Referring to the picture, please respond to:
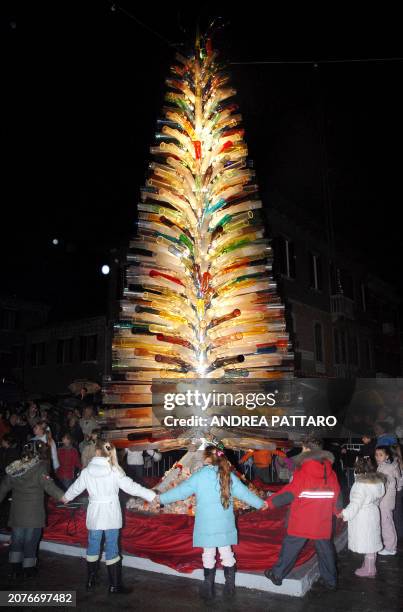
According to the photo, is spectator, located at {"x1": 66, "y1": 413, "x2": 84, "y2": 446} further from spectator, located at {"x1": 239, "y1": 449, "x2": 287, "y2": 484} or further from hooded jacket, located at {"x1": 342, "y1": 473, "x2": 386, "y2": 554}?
hooded jacket, located at {"x1": 342, "y1": 473, "x2": 386, "y2": 554}

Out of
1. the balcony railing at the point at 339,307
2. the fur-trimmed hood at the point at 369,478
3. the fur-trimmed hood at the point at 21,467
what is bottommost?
the fur-trimmed hood at the point at 369,478

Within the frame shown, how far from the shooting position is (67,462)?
1083cm

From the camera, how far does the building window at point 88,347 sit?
28203 mm

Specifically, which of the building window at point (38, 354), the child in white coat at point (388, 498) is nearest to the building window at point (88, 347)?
the building window at point (38, 354)

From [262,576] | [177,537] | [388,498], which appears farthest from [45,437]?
[388,498]

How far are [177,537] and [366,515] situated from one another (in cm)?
275

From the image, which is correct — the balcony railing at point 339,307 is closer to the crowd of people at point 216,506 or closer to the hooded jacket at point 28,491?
the crowd of people at point 216,506

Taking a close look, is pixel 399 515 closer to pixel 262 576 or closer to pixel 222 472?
pixel 262 576

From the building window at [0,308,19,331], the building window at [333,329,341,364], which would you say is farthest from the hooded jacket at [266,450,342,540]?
the building window at [0,308,19,331]

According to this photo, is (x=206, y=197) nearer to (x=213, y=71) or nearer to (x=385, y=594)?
(x=213, y=71)

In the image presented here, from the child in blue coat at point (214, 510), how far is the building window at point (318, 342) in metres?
18.8

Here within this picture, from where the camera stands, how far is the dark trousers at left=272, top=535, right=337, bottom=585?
581cm

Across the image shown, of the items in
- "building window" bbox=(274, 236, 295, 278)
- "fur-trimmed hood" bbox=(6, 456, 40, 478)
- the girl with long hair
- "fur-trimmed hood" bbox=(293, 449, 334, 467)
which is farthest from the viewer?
"building window" bbox=(274, 236, 295, 278)

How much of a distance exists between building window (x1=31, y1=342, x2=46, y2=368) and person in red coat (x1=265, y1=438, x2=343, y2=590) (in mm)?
27894
